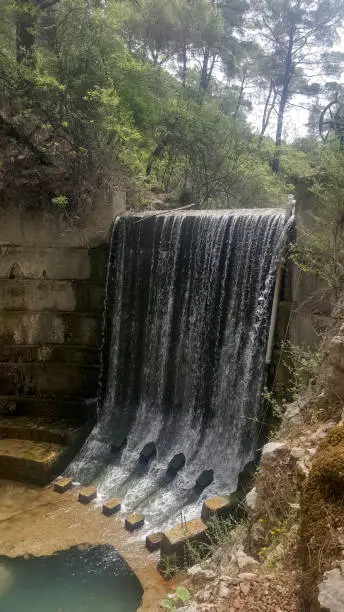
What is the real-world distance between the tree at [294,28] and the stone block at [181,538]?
40.9 ft

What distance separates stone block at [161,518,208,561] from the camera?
4.81m

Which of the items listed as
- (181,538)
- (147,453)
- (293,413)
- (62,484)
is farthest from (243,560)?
(62,484)

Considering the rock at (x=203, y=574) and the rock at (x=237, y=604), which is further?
the rock at (x=203, y=574)

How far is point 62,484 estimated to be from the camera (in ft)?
21.2

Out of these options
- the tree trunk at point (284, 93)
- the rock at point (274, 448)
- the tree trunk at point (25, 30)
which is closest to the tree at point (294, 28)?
the tree trunk at point (284, 93)

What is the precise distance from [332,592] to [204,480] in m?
4.54

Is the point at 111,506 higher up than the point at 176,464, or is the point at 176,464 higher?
the point at 176,464

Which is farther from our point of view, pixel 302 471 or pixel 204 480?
pixel 204 480

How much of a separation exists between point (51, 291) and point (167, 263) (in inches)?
87.2

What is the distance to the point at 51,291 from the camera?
26.3 feet

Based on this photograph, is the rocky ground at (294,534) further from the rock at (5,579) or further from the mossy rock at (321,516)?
the rock at (5,579)

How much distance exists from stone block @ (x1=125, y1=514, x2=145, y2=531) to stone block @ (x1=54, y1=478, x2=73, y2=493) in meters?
1.32

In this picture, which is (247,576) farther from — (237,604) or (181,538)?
(181,538)

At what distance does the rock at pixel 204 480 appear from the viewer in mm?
6074
